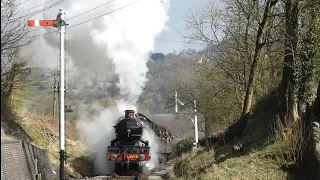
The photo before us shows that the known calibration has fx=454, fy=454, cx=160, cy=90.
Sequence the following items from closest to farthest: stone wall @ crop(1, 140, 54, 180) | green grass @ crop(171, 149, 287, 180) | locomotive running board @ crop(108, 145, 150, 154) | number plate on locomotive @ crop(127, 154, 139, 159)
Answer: stone wall @ crop(1, 140, 54, 180) → green grass @ crop(171, 149, 287, 180) → number plate on locomotive @ crop(127, 154, 139, 159) → locomotive running board @ crop(108, 145, 150, 154)

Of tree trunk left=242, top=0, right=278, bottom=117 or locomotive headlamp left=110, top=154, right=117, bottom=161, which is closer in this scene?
tree trunk left=242, top=0, right=278, bottom=117

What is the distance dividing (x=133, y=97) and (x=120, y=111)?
365 centimetres

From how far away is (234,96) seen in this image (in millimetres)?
27188

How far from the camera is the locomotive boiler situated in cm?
2028

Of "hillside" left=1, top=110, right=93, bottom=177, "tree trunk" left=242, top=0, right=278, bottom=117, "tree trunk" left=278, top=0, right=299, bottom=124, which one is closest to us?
"tree trunk" left=278, top=0, right=299, bottom=124

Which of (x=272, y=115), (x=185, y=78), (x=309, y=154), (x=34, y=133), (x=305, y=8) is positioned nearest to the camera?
(x=309, y=154)

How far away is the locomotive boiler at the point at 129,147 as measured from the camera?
2028 cm

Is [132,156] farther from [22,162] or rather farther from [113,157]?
[22,162]

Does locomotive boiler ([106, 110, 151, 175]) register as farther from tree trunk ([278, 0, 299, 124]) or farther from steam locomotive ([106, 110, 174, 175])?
tree trunk ([278, 0, 299, 124])

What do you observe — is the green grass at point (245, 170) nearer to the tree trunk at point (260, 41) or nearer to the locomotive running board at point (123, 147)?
the locomotive running board at point (123, 147)

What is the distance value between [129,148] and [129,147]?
0.20ft

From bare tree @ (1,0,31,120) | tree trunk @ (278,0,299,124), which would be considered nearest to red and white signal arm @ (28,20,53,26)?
bare tree @ (1,0,31,120)

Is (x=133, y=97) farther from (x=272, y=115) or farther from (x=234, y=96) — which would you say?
(x=272, y=115)

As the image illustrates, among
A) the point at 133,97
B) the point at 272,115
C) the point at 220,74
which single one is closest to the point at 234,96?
the point at 220,74
